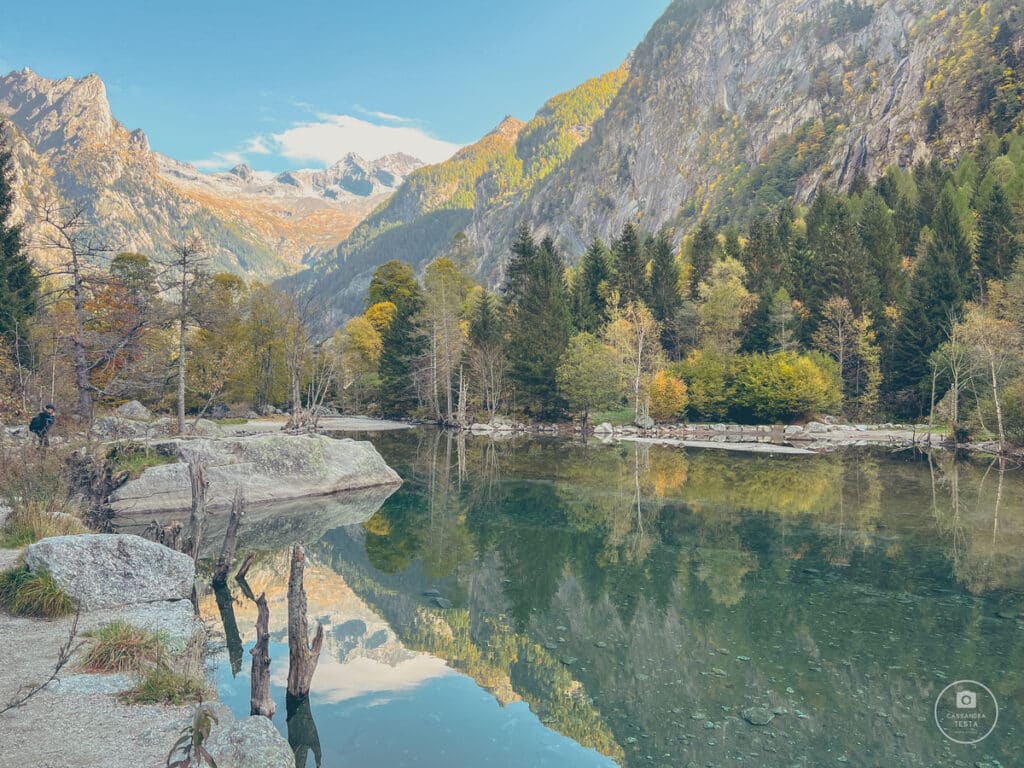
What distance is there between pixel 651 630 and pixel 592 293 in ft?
225

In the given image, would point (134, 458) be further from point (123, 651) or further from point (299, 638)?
point (299, 638)

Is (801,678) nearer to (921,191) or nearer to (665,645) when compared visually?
(665,645)

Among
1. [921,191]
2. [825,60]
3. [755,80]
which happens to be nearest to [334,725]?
[921,191]

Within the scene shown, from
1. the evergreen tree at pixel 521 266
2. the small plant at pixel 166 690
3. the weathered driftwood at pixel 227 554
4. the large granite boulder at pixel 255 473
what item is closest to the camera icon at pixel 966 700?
the small plant at pixel 166 690

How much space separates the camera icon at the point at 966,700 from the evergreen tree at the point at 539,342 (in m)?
55.2

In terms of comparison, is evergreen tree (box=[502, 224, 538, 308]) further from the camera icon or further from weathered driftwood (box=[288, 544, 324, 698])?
the camera icon

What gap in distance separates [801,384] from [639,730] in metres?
53.1

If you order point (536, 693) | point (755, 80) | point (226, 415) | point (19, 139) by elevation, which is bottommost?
point (536, 693)

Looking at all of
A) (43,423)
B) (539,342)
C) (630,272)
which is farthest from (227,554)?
(630,272)

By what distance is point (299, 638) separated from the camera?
980 cm

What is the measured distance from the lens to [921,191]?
8250cm

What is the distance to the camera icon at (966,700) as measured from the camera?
9477mm

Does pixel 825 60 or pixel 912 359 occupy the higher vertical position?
pixel 825 60

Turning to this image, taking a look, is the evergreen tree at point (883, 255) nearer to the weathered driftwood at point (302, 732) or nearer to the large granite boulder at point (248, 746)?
the weathered driftwood at point (302, 732)
